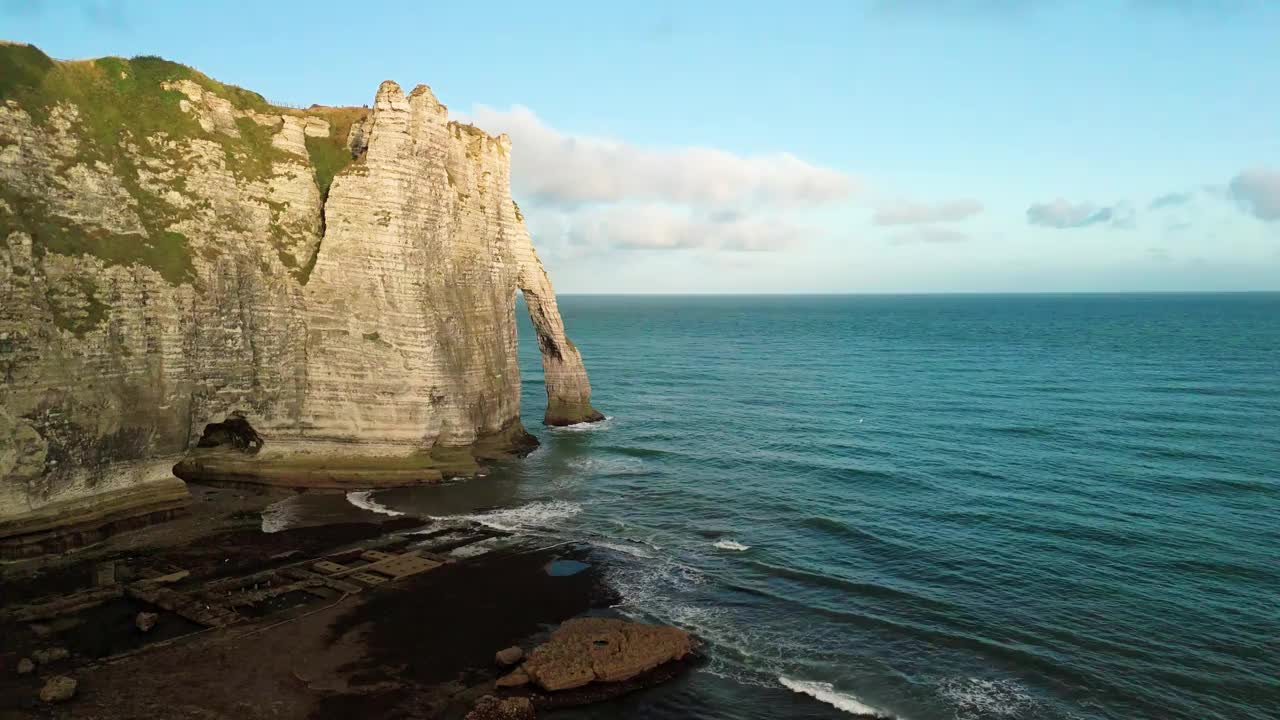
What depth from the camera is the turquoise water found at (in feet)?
74.3

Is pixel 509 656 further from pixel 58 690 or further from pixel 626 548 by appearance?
pixel 58 690

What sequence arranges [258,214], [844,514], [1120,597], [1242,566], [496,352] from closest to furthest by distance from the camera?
[1120,597]
[1242,566]
[844,514]
[258,214]
[496,352]

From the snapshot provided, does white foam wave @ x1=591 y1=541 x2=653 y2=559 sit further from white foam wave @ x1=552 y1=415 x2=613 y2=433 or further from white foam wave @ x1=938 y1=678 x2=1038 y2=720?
white foam wave @ x1=552 y1=415 x2=613 y2=433

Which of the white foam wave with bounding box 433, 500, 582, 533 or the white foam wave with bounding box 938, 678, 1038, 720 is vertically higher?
the white foam wave with bounding box 433, 500, 582, 533

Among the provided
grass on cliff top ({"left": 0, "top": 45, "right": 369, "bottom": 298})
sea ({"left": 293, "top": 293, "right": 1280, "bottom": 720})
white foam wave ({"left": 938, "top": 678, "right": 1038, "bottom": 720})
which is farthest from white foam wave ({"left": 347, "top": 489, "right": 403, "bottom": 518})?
white foam wave ({"left": 938, "top": 678, "right": 1038, "bottom": 720})

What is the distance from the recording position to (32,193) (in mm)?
33188

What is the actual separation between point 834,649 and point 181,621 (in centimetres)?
2140

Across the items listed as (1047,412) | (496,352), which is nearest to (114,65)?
(496,352)

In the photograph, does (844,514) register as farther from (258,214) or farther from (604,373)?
(604,373)

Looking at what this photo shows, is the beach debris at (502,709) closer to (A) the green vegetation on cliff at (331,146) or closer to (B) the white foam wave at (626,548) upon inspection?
(B) the white foam wave at (626,548)

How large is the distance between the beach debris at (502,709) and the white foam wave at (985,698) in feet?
38.7

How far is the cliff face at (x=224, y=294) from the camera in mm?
32094

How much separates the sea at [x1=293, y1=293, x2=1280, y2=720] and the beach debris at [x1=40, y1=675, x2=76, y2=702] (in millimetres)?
13756

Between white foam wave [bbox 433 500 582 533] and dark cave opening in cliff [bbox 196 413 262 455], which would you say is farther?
dark cave opening in cliff [bbox 196 413 262 455]
